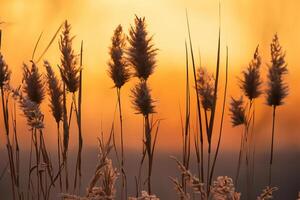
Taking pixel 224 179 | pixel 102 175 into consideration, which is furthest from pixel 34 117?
pixel 224 179

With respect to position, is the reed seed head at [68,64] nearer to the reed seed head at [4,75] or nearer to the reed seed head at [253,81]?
the reed seed head at [4,75]

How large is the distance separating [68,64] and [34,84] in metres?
0.21

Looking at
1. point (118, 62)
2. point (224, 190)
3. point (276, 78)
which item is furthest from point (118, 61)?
point (224, 190)

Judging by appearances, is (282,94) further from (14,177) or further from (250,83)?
(14,177)

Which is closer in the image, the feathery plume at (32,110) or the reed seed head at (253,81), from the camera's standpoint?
the feathery plume at (32,110)

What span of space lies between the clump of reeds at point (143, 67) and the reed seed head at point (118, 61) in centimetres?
19

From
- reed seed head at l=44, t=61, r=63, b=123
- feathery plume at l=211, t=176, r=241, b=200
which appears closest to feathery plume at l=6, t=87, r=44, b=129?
reed seed head at l=44, t=61, r=63, b=123

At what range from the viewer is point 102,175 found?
4.60 ft

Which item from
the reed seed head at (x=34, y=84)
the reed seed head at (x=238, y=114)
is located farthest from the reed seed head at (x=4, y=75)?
the reed seed head at (x=238, y=114)

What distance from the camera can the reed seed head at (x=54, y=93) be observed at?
2.63 m

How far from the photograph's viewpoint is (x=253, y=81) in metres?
3.20

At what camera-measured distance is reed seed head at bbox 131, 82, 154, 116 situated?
2.53 metres

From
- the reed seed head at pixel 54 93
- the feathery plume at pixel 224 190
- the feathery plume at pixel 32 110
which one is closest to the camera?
the feathery plume at pixel 224 190

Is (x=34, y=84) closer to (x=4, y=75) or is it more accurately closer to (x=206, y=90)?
(x=4, y=75)
